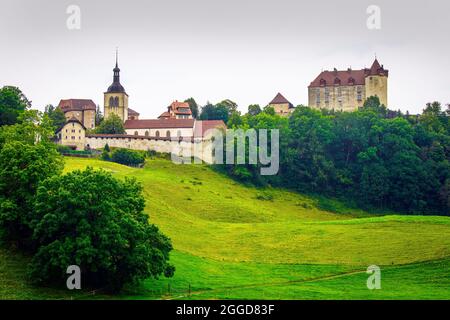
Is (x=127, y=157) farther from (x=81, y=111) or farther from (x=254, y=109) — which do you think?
(x=254, y=109)

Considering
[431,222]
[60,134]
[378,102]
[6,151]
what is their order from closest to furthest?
1. [6,151]
2. [431,222]
3. [60,134]
4. [378,102]

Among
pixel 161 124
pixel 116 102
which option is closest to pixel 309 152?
pixel 161 124

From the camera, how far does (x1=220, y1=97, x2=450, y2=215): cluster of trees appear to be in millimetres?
114188

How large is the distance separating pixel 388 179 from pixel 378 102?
123ft

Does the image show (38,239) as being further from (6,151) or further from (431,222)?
(431,222)

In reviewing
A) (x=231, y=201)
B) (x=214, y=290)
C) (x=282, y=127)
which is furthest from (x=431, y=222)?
(x=282, y=127)

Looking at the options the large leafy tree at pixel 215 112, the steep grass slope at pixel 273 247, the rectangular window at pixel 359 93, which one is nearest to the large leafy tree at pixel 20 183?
the steep grass slope at pixel 273 247

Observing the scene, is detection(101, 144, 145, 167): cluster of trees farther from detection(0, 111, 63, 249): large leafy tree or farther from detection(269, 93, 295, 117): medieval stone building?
detection(0, 111, 63, 249): large leafy tree

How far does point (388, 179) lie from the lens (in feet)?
380

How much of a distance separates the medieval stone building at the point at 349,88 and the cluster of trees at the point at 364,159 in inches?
745

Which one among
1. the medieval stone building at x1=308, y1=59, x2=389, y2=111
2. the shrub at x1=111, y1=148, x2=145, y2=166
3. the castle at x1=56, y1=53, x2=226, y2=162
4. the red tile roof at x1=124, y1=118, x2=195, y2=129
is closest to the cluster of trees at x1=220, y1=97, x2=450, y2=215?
the castle at x1=56, y1=53, x2=226, y2=162

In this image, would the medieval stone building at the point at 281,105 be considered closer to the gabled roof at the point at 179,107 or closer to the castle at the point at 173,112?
the castle at the point at 173,112

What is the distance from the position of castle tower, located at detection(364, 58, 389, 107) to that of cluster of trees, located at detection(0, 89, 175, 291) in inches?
4289

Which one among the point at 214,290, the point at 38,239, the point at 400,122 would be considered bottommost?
the point at 214,290
